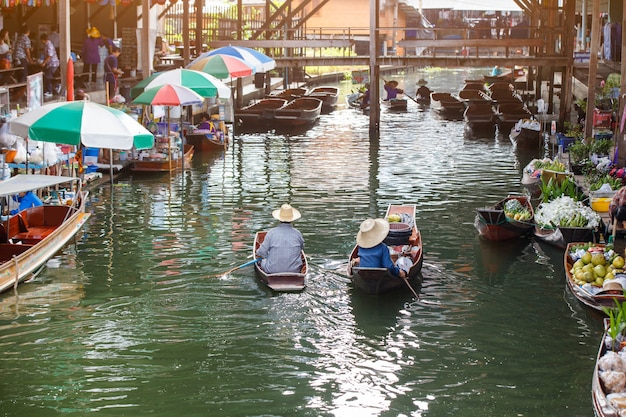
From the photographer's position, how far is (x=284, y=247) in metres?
13.2

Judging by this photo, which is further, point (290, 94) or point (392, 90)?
point (392, 90)

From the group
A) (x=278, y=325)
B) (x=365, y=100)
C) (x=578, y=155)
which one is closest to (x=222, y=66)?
(x=578, y=155)

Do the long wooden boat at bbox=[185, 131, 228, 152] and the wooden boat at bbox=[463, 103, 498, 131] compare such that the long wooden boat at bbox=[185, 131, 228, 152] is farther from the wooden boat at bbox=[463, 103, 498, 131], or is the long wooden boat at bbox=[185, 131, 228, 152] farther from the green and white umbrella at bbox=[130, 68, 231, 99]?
the wooden boat at bbox=[463, 103, 498, 131]

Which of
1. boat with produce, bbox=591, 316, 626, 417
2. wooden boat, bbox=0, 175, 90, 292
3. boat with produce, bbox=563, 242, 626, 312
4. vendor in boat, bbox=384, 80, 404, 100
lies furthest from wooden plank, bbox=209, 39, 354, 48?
boat with produce, bbox=591, 316, 626, 417

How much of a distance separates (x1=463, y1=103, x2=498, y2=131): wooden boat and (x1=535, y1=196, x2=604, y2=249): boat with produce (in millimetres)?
15987

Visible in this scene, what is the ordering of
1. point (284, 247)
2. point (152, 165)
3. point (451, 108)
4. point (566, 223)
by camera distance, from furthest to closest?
point (451, 108) < point (152, 165) < point (566, 223) < point (284, 247)

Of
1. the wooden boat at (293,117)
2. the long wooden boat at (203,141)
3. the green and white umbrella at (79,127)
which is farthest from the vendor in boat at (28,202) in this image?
the wooden boat at (293,117)

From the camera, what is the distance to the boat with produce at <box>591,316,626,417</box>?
8.36 m

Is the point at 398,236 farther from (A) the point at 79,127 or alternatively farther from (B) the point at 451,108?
Answer: (B) the point at 451,108

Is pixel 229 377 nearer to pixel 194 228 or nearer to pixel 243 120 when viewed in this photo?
pixel 194 228

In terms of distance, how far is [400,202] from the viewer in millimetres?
19734

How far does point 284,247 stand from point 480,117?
20144 millimetres

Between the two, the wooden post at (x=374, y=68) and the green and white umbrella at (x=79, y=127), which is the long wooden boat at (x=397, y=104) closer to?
the wooden post at (x=374, y=68)

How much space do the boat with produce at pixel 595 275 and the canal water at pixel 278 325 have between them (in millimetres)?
324
